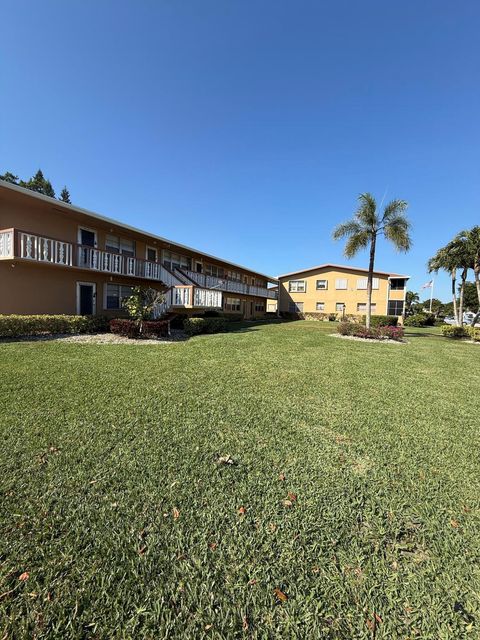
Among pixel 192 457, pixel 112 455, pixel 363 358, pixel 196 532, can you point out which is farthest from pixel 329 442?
pixel 363 358

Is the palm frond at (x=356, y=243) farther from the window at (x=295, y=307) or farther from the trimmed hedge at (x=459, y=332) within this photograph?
the window at (x=295, y=307)

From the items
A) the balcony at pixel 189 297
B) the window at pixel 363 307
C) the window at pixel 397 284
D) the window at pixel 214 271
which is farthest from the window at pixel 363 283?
the balcony at pixel 189 297

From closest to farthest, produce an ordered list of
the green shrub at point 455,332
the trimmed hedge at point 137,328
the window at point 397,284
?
the trimmed hedge at point 137,328 → the green shrub at point 455,332 → the window at point 397,284

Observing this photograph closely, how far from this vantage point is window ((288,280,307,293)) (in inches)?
1467

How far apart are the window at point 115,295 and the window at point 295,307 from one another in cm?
2538

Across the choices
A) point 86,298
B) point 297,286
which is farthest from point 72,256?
point 297,286

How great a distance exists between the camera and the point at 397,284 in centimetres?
3303

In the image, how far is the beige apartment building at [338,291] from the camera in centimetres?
3297

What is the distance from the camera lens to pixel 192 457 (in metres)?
3.13

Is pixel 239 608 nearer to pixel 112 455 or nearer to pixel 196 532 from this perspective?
pixel 196 532

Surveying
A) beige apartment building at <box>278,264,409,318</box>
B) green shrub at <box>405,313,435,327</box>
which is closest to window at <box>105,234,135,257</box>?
beige apartment building at <box>278,264,409,318</box>

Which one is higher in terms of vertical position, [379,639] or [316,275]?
[316,275]

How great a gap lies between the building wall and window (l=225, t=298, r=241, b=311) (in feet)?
34.6

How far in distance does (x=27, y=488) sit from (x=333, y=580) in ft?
8.77
